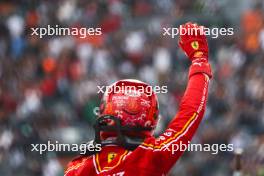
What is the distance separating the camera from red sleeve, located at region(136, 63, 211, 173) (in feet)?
14.5

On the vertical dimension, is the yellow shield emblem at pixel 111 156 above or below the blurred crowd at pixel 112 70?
below

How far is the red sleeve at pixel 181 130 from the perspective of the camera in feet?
14.5

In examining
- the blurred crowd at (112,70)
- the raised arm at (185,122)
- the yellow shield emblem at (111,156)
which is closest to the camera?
the raised arm at (185,122)

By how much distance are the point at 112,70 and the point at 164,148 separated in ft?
39.2

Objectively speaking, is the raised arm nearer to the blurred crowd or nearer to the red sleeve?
the red sleeve

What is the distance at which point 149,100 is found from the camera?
15.3 ft

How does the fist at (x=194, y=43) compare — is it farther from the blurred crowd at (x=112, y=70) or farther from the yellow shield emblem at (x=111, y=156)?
the blurred crowd at (x=112, y=70)

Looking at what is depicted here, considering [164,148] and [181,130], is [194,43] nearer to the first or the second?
[181,130]

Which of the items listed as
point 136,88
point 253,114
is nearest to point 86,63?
point 253,114

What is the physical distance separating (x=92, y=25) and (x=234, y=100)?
4.72 m

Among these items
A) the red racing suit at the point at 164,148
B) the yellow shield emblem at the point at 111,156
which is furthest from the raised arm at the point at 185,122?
the yellow shield emblem at the point at 111,156

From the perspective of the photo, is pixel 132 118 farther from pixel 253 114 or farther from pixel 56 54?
pixel 56 54

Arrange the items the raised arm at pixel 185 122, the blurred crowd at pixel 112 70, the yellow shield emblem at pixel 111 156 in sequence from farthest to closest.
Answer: the blurred crowd at pixel 112 70
the yellow shield emblem at pixel 111 156
the raised arm at pixel 185 122

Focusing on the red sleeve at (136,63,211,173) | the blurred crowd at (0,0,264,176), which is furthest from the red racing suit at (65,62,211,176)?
the blurred crowd at (0,0,264,176)
